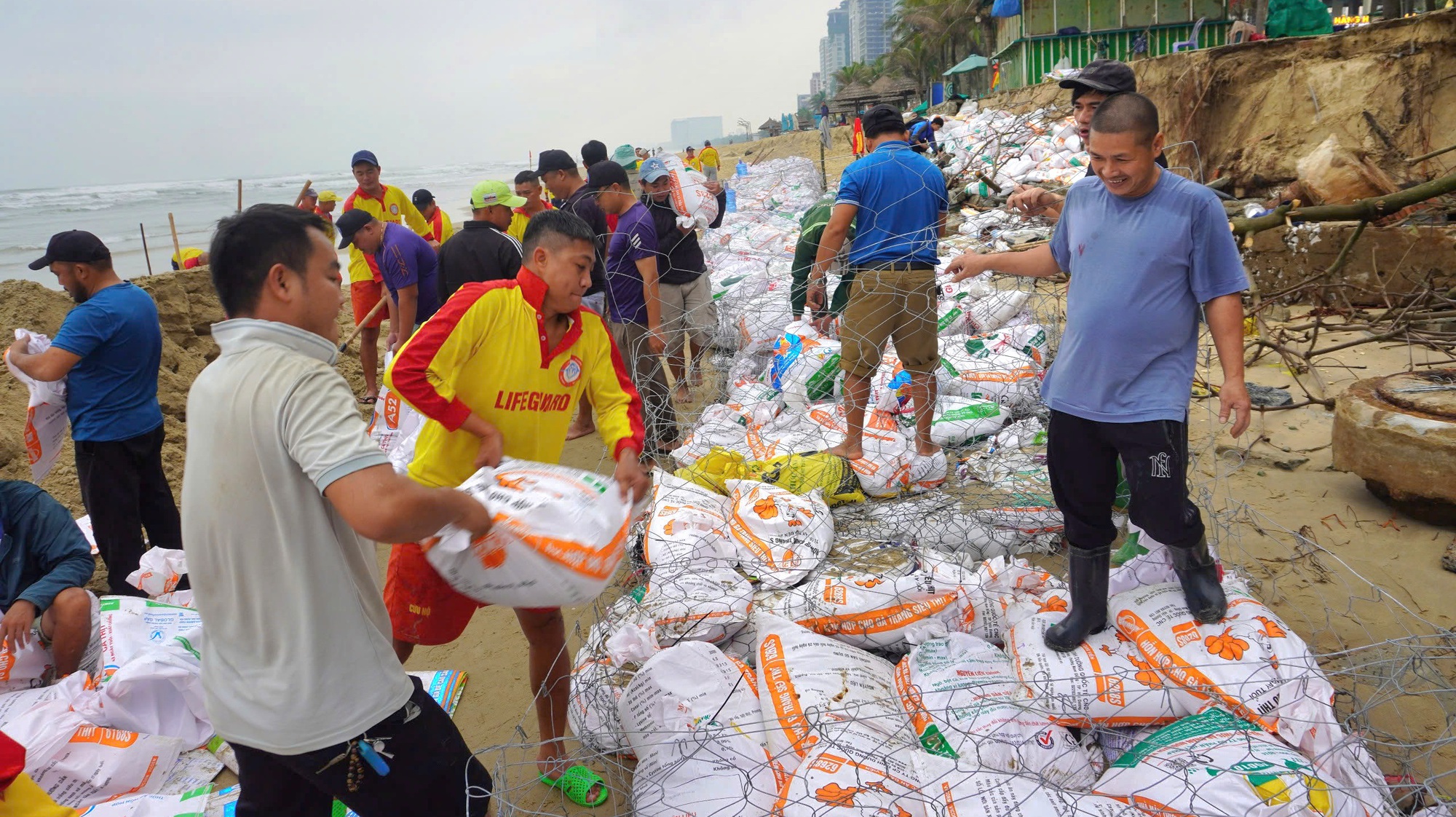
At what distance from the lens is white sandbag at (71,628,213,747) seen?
7.19 ft

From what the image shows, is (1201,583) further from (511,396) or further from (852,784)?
(511,396)

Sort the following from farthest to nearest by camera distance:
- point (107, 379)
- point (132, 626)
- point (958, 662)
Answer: point (107, 379) < point (132, 626) < point (958, 662)

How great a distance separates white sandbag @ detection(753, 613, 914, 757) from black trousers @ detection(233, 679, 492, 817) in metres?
0.66

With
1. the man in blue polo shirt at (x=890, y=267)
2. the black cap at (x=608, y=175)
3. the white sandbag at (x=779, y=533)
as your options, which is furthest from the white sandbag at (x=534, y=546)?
the black cap at (x=608, y=175)

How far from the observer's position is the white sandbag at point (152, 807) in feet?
6.17

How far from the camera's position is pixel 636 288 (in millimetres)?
4297

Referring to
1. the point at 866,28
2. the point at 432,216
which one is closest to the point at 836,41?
the point at 866,28

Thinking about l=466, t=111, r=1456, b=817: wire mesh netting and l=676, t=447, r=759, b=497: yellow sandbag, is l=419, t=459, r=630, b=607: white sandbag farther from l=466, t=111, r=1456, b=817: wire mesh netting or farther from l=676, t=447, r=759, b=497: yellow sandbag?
l=676, t=447, r=759, b=497: yellow sandbag

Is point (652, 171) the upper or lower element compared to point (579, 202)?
upper

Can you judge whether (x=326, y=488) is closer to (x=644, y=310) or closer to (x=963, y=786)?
(x=963, y=786)

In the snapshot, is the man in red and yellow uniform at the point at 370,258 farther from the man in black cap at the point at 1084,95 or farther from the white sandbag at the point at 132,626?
the man in black cap at the point at 1084,95

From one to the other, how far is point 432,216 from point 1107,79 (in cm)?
545

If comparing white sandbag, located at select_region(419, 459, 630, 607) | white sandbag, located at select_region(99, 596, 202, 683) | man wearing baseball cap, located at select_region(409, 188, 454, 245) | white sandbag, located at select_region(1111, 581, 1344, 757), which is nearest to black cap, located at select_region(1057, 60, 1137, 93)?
white sandbag, located at select_region(1111, 581, 1344, 757)

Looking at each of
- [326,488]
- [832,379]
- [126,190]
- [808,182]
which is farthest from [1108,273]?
[126,190]
